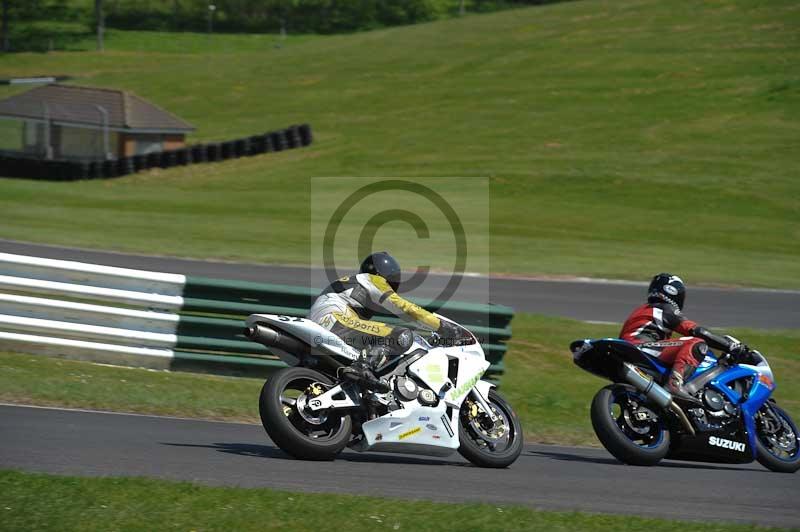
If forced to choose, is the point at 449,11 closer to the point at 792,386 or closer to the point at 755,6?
the point at 755,6

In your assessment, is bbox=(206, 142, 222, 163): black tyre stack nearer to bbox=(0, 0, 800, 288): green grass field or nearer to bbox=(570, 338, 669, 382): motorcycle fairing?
bbox=(0, 0, 800, 288): green grass field

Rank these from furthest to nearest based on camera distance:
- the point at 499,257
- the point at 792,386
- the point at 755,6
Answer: the point at 755,6 → the point at 499,257 → the point at 792,386

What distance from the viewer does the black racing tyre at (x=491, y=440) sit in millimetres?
8180

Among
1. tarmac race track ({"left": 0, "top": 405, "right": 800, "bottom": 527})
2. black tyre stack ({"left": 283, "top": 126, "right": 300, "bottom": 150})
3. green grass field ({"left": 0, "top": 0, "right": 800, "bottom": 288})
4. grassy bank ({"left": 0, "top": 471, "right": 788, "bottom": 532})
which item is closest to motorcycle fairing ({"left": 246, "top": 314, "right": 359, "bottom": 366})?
tarmac race track ({"left": 0, "top": 405, "right": 800, "bottom": 527})

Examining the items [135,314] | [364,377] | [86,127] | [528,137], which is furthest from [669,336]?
[86,127]

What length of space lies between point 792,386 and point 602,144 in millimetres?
30382

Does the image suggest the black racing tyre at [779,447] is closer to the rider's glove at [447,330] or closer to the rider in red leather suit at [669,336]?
the rider in red leather suit at [669,336]

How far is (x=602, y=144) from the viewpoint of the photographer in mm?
43500

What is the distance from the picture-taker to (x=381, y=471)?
25.5 feet

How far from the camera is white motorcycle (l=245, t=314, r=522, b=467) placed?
7.75 meters

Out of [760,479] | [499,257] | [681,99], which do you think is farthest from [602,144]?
[760,479]

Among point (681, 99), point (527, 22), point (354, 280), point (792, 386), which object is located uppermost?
point (527, 22)

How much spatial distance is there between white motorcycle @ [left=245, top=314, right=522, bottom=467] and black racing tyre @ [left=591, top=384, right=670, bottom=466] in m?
0.81

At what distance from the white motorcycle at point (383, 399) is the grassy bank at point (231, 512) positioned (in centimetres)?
130
